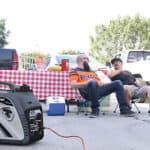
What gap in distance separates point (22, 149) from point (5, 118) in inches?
13.7

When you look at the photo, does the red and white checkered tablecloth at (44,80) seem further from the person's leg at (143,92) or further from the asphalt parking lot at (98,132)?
the person's leg at (143,92)

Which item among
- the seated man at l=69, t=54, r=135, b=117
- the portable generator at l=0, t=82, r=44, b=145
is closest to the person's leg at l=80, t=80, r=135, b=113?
the seated man at l=69, t=54, r=135, b=117

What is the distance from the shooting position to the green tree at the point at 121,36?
42.1 meters

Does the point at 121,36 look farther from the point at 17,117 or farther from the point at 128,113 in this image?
the point at 17,117

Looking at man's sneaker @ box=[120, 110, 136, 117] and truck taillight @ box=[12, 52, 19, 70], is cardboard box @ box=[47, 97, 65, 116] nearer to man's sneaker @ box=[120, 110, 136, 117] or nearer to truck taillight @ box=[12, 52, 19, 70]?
man's sneaker @ box=[120, 110, 136, 117]

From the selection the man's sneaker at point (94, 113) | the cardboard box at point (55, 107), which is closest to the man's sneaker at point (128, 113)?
the man's sneaker at point (94, 113)

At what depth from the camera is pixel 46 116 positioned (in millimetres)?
8266

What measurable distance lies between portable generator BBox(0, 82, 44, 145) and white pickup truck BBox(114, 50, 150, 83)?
32.3ft

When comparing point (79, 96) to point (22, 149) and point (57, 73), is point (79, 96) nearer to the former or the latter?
point (57, 73)

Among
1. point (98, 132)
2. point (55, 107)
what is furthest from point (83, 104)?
point (98, 132)

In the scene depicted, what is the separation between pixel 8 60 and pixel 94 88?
4142mm

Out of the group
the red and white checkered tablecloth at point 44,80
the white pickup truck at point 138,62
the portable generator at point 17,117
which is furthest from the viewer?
the white pickup truck at point 138,62

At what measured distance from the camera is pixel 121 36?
43.0m

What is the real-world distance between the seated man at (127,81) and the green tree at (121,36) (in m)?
32.7
